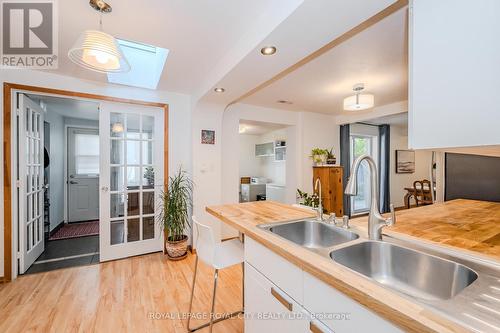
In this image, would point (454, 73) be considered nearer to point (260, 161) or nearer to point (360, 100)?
point (360, 100)

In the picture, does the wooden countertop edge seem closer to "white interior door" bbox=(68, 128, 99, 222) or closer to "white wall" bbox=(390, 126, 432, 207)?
"white interior door" bbox=(68, 128, 99, 222)

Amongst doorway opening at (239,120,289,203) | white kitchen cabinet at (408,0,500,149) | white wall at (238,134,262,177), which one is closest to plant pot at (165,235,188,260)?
doorway opening at (239,120,289,203)

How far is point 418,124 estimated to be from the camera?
Result: 942 mm

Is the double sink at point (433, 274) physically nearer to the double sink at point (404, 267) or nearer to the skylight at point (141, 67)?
the double sink at point (404, 267)

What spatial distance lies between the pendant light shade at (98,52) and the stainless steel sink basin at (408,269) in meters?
1.74

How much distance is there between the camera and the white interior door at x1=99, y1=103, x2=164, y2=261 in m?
2.96

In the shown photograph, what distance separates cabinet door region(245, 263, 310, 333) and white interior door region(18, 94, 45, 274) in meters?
2.88

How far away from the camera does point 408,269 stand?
103 cm

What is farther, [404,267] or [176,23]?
[176,23]

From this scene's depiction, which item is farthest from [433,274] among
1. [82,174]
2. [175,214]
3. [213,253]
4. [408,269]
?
[82,174]

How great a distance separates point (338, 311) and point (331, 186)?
12.1 ft

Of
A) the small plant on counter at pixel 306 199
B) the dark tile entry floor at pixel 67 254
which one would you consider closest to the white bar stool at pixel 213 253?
the dark tile entry floor at pixel 67 254

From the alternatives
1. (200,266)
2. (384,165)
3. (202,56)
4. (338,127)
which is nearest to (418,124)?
(202,56)

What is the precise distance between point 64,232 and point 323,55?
5.05 m
